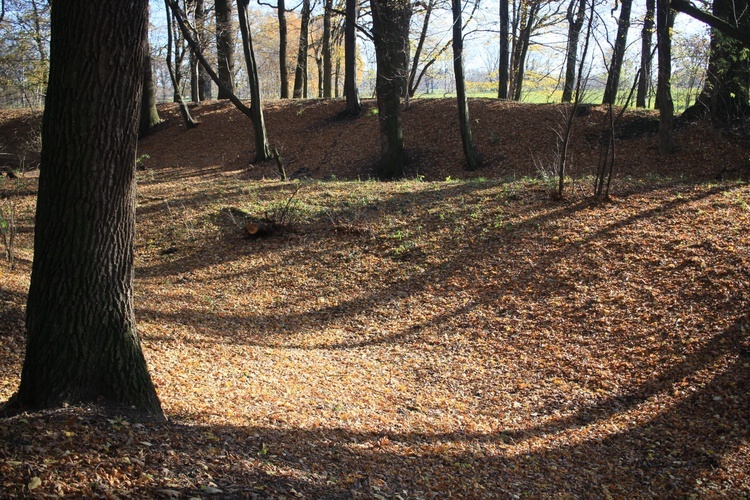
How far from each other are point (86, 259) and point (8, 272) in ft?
14.9

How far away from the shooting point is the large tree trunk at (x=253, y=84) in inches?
537

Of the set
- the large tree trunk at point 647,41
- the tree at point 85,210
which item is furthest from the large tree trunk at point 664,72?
the tree at point 85,210

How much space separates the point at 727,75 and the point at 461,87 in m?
6.21

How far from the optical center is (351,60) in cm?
1731

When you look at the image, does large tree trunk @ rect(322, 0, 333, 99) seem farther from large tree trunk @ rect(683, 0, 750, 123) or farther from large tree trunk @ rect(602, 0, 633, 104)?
large tree trunk @ rect(683, 0, 750, 123)

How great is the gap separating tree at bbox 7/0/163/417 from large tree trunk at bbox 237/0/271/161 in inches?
448

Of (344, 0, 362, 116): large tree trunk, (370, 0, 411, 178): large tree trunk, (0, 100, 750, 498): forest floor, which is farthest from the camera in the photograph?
(344, 0, 362, 116): large tree trunk

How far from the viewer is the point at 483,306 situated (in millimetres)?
7105

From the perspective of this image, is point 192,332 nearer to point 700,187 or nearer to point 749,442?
point 749,442

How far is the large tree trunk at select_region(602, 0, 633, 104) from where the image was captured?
8164 millimetres

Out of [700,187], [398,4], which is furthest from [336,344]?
[398,4]

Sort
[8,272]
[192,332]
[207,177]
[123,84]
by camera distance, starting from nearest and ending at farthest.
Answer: [123,84], [192,332], [8,272], [207,177]

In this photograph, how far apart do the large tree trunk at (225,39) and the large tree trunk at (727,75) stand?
15080 mm

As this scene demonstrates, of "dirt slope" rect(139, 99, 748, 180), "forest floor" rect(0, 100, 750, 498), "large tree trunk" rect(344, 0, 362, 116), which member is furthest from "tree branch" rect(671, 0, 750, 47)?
"large tree trunk" rect(344, 0, 362, 116)
